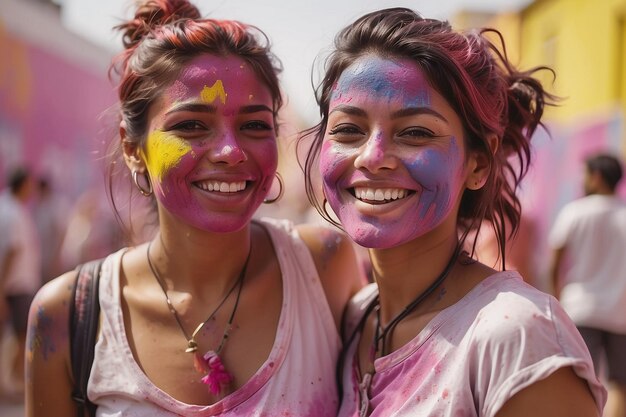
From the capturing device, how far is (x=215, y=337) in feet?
7.07

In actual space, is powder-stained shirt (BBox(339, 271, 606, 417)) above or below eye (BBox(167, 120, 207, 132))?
below

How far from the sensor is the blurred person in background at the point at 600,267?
4703 mm

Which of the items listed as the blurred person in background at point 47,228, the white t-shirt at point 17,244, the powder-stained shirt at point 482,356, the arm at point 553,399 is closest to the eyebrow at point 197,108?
the powder-stained shirt at point 482,356

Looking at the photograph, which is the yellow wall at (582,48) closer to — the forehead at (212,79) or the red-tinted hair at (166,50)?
the red-tinted hair at (166,50)

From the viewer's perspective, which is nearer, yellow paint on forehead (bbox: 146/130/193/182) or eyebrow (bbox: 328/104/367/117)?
eyebrow (bbox: 328/104/367/117)

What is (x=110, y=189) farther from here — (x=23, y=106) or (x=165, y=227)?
(x=23, y=106)

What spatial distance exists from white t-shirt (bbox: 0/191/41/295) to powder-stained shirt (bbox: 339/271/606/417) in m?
5.02

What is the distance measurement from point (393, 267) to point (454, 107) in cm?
47

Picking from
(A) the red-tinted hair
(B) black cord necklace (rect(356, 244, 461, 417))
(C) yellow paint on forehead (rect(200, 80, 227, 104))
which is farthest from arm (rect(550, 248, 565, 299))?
(C) yellow paint on forehead (rect(200, 80, 227, 104))

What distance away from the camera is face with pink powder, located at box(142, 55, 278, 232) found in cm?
211

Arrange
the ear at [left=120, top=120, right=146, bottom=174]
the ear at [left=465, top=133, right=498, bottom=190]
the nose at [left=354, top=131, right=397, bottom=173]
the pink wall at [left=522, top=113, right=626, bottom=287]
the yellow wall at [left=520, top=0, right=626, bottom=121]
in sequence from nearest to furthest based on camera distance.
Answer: the nose at [left=354, top=131, right=397, bottom=173] < the ear at [left=465, top=133, right=498, bottom=190] < the ear at [left=120, top=120, right=146, bottom=174] < the yellow wall at [left=520, top=0, right=626, bottom=121] < the pink wall at [left=522, top=113, right=626, bottom=287]

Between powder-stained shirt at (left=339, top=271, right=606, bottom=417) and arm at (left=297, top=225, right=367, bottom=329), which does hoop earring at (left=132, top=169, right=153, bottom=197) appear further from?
powder-stained shirt at (left=339, top=271, right=606, bottom=417)

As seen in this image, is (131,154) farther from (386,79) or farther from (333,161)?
(386,79)

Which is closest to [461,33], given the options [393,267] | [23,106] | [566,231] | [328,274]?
[393,267]
